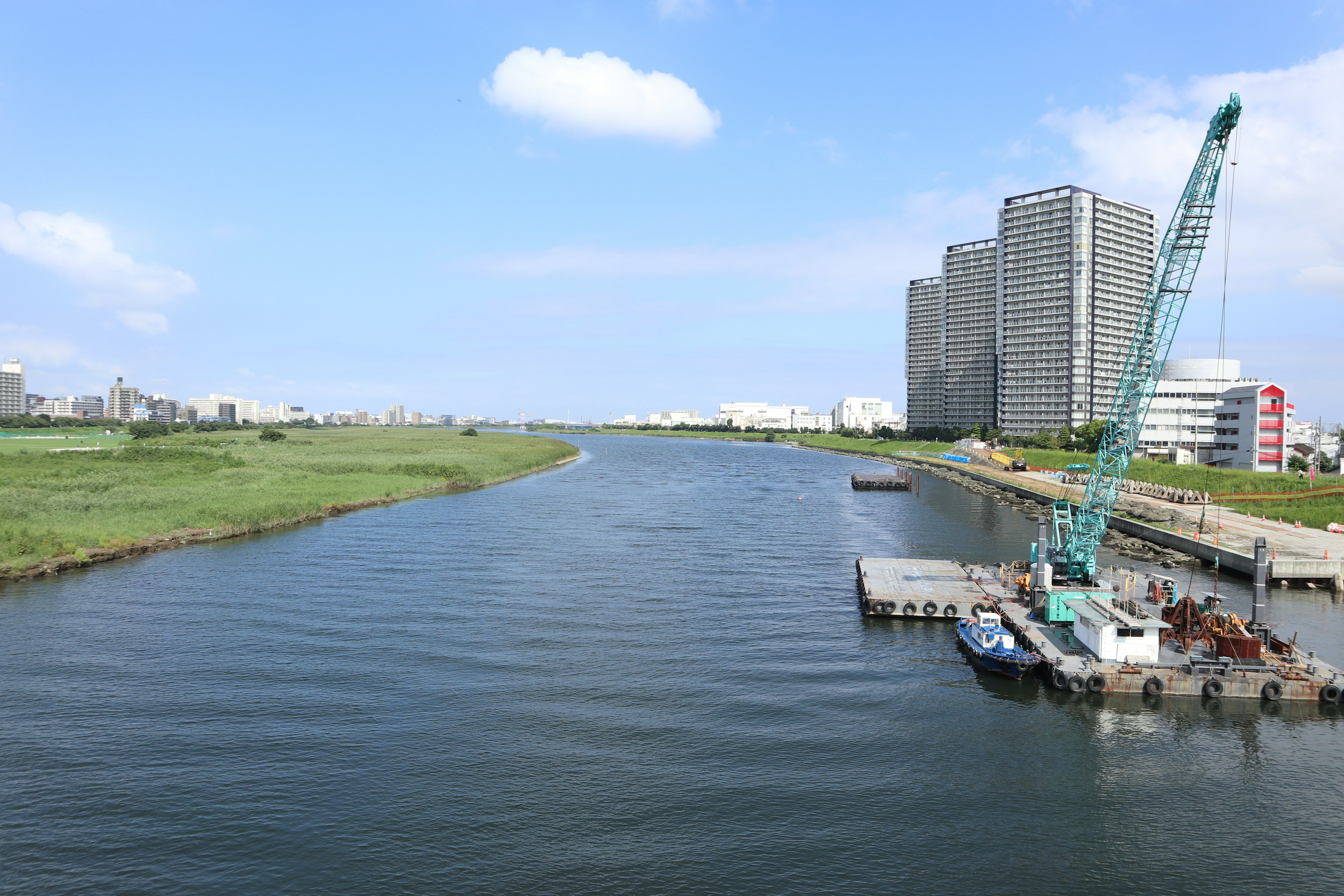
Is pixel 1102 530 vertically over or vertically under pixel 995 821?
over

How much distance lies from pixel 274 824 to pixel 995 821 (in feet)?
68.7

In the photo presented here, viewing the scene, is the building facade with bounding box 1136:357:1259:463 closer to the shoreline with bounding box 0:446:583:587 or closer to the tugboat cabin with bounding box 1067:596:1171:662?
the tugboat cabin with bounding box 1067:596:1171:662

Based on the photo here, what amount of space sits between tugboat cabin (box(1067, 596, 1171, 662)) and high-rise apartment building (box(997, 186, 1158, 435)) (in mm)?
156601

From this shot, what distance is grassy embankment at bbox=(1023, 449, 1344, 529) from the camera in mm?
74750

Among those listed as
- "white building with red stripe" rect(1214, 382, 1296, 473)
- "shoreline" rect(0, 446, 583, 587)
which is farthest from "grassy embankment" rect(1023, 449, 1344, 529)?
"shoreline" rect(0, 446, 583, 587)

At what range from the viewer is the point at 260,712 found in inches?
1186

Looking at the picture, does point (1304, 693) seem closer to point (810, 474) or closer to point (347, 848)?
point (347, 848)

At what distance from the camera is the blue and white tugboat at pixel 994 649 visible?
3572 centimetres

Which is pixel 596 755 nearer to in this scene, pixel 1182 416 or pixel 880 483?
pixel 880 483

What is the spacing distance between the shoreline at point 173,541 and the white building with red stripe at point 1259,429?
361 feet

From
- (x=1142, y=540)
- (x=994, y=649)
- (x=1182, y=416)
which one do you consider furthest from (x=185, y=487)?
(x=1182, y=416)

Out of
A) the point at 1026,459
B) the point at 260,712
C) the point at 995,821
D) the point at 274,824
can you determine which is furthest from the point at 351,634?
the point at 1026,459

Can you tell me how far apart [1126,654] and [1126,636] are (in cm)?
88

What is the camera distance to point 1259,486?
300ft
